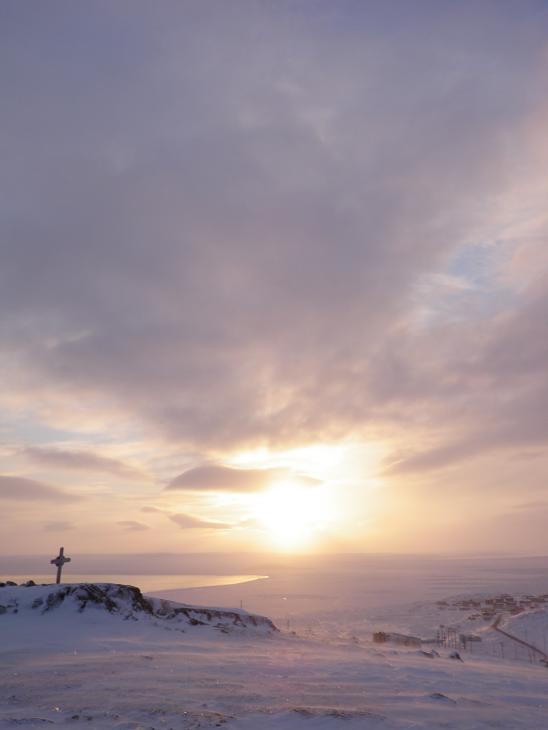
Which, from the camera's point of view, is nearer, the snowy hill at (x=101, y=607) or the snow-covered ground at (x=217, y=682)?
the snow-covered ground at (x=217, y=682)

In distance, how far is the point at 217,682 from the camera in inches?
517

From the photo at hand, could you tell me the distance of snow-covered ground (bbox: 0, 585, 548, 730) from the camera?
10023 millimetres

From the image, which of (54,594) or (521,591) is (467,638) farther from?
(521,591)

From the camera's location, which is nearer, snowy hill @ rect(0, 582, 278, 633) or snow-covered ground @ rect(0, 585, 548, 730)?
snow-covered ground @ rect(0, 585, 548, 730)

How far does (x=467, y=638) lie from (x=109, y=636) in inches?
1604

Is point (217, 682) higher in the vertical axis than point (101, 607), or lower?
lower

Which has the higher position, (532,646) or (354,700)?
(354,700)

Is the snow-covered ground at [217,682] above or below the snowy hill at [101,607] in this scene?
below

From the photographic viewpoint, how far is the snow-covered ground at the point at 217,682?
10023 millimetres

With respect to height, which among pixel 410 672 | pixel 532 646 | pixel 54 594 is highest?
pixel 54 594

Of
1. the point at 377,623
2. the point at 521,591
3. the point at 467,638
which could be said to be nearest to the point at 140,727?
the point at 467,638

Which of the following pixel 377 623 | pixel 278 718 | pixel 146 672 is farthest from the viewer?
pixel 377 623

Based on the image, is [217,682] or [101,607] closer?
[217,682]

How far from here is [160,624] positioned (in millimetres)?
24578
